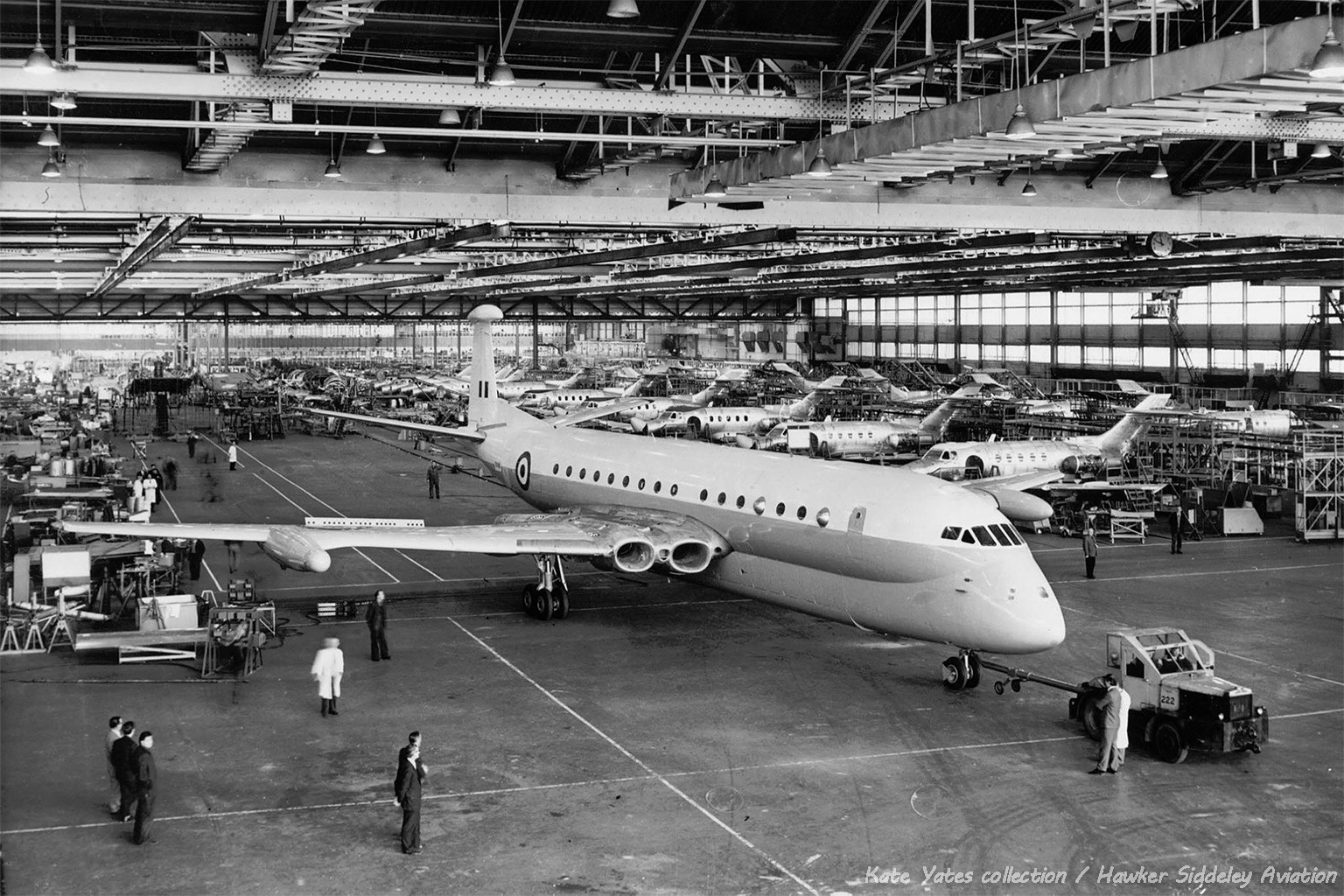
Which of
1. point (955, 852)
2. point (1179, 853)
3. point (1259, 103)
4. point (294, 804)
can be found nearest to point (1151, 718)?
point (1179, 853)

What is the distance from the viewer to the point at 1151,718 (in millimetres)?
19578

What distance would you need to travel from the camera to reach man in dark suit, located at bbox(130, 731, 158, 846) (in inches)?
609

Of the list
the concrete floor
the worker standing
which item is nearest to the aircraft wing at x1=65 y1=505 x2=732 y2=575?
the concrete floor

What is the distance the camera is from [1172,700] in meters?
19.3

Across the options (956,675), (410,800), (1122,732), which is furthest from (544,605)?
(1122,732)

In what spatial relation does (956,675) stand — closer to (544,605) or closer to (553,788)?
(553,788)

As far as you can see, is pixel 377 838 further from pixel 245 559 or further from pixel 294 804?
pixel 245 559

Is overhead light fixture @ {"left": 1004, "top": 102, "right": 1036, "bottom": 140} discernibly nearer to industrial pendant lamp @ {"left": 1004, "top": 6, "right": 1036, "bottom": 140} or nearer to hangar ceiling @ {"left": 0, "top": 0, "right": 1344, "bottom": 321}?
industrial pendant lamp @ {"left": 1004, "top": 6, "right": 1036, "bottom": 140}

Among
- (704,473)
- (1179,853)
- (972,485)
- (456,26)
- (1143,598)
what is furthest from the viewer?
(972,485)

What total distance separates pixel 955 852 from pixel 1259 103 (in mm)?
9157

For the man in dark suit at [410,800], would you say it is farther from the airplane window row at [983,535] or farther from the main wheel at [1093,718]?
the main wheel at [1093,718]

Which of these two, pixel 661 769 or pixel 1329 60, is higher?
pixel 1329 60

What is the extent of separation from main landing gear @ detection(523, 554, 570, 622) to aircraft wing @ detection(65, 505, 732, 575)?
3.06 feet

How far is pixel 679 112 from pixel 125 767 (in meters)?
11.5
